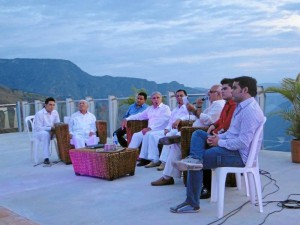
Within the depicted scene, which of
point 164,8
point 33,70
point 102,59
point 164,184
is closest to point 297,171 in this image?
point 164,184

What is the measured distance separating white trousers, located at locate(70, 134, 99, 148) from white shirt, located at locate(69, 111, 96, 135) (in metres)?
0.10

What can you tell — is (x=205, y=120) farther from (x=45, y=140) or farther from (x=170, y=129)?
(x=45, y=140)

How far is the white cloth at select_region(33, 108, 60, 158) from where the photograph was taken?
6.54 m

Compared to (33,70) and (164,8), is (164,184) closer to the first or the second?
(164,8)

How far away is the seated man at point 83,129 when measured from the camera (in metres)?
6.36

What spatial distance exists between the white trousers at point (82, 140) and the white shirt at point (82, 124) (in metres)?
A: 0.10

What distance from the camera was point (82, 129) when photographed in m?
6.52

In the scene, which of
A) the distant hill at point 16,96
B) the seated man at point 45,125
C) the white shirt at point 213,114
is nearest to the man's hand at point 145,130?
the seated man at point 45,125

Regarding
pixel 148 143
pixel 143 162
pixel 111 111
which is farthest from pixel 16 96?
pixel 148 143

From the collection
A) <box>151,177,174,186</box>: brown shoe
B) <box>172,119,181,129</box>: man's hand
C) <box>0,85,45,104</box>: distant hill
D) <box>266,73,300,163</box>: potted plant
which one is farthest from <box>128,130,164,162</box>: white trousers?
<box>0,85,45,104</box>: distant hill

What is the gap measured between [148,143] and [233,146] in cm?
256

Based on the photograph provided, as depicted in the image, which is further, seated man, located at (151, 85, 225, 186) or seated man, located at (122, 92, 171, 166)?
seated man, located at (122, 92, 171, 166)

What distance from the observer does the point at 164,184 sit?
15.0 feet

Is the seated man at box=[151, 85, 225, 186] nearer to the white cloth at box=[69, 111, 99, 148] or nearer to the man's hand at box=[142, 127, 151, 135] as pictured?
the man's hand at box=[142, 127, 151, 135]
